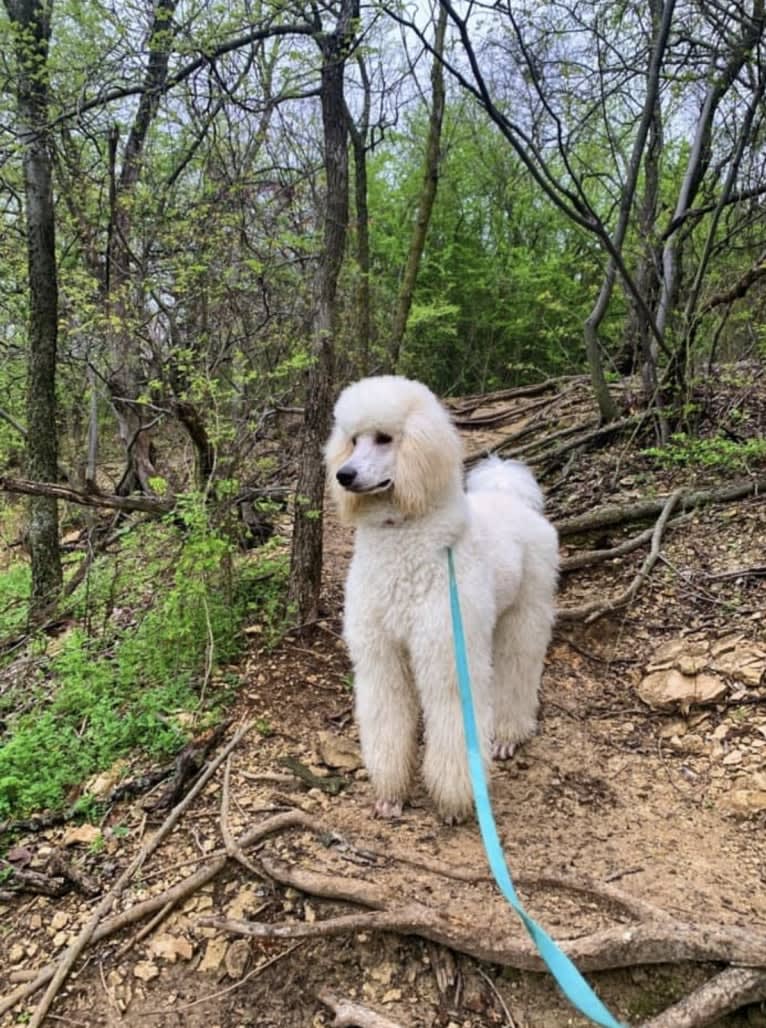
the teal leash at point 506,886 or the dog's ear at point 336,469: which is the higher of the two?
the dog's ear at point 336,469

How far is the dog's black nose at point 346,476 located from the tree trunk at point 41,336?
314 cm

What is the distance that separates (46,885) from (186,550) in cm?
159

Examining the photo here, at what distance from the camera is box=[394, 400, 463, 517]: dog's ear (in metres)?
2.35

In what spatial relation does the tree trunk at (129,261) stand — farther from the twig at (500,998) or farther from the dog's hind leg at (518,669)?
the twig at (500,998)

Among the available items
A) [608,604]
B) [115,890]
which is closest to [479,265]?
[608,604]

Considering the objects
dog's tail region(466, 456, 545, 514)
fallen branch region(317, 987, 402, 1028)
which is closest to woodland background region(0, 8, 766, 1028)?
fallen branch region(317, 987, 402, 1028)

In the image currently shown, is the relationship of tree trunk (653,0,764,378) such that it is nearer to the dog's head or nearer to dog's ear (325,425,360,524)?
the dog's head

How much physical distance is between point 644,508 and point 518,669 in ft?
6.85

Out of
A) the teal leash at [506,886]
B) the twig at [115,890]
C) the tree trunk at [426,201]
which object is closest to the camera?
the teal leash at [506,886]

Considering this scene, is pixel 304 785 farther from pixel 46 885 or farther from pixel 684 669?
pixel 684 669

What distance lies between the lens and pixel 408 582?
2.42 m

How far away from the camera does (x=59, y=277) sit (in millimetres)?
5105

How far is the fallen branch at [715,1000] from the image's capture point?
5.46 ft

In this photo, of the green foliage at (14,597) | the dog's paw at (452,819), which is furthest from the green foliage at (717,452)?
the green foliage at (14,597)
